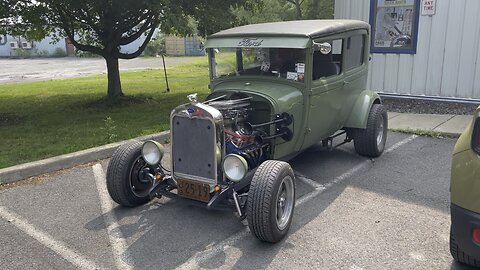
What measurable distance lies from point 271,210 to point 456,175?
4.71 ft

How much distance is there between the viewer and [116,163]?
171 inches

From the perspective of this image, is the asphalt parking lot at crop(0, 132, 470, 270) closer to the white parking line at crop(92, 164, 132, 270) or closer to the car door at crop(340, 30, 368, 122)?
the white parking line at crop(92, 164, 132, 270)

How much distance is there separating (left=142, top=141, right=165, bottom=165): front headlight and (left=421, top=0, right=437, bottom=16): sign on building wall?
7.42 meters

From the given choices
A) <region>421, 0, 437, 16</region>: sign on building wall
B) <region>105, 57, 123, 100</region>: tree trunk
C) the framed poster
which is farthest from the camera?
<region>105, 57, 123, 100</region>: tree trunk

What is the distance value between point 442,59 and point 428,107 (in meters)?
1.08

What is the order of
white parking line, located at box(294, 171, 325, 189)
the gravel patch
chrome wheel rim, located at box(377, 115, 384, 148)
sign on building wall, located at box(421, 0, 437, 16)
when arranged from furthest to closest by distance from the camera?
sign on building wall, located at box(421, 0, 437, 16) → the gravel patch → chrome wheel rim, located at box(377, 115, 384, 148) → white parking line, located at box(294, 171, 325, 189)

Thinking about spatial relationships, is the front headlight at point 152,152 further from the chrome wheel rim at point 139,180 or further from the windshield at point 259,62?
the windshield at point 259,62

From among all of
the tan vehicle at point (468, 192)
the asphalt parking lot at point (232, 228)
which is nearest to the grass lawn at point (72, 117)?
the asphalt parking lot at point (232, 228)

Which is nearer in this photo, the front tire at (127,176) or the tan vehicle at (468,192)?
the tan vehicle at (468,192)

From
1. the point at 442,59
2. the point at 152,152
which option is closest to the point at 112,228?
the point at 152,152

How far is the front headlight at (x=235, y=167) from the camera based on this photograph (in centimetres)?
375

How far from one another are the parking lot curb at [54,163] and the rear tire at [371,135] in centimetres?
356

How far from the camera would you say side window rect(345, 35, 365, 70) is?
559cm

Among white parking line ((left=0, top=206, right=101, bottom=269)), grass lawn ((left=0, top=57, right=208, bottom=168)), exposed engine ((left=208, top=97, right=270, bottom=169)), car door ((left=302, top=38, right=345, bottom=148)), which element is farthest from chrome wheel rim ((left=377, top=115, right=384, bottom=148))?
white parking line ((left=0, top=206, right=101, bottom=269))
